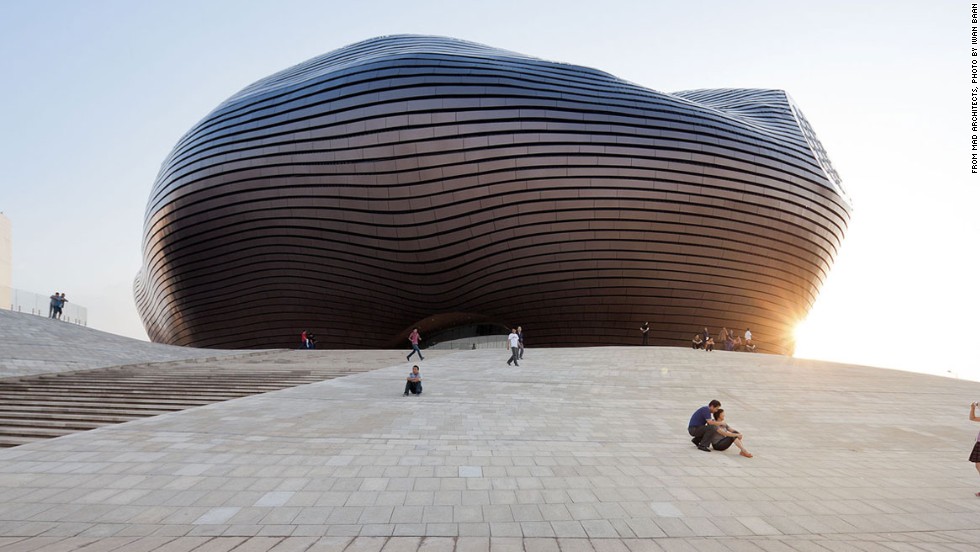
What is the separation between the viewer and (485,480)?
501 centimetres

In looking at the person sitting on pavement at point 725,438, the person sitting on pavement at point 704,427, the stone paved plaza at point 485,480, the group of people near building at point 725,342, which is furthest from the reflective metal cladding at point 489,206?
the person sitting on pavement at point 725,438

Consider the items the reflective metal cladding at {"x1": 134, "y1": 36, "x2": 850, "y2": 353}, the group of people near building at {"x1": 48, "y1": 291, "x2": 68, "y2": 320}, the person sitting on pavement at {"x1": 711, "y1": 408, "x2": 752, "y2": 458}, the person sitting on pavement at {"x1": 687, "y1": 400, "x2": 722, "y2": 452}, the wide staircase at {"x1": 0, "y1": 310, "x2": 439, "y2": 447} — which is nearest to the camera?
the person sitting on pavement at {"x1": 711, "y1": 408, "x2": 752, "y2": 458}

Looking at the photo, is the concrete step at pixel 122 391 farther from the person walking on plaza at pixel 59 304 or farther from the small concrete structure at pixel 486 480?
the person walking on plaza at pixel 59 304

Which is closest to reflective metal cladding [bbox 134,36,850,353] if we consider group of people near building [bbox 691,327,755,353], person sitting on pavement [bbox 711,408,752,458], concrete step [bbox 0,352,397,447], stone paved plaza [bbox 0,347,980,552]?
group of people near building [bbox 691,327,755,353]

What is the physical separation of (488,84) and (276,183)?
12.8 m

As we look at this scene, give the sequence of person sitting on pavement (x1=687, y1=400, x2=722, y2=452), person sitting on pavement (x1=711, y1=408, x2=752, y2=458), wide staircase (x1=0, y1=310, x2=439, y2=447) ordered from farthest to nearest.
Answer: wide staircase (x1=0, y1=310, x2=439, y2=447)
person sitting on pavement (x1=687, y1=400, x2=722, y2=452)
person sitting on pavement (x1=711, y1=408, x2=752, y2=458)

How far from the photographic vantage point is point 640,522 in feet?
13.2

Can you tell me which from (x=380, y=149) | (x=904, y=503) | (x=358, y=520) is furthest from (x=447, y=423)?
(x=380, y=149)

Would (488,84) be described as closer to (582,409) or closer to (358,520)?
(582,409)

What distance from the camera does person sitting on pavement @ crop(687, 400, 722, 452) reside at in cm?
666

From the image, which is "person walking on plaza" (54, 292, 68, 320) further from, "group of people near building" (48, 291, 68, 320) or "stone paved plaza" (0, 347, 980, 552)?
"stone paved plaza" (0, 347, 980, 552)

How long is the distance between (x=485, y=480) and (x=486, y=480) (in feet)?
0.03

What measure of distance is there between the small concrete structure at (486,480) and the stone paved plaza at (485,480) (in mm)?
25

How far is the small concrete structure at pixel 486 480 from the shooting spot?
3.73m
